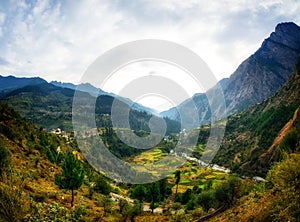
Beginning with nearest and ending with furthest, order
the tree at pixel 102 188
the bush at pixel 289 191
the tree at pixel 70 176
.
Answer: the bush at pixel 289 191, the tree at pixel 70 176, the tree at pixel 102 188

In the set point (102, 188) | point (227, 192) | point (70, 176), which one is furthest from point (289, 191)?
point (102, 188)

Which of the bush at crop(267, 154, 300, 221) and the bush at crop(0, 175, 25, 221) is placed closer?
the bush at crop(0, 175, 25, 221)

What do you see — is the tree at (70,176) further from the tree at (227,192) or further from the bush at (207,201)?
the tree at (227,192)

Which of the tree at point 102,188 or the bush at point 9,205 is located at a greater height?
the bush at point 9,205

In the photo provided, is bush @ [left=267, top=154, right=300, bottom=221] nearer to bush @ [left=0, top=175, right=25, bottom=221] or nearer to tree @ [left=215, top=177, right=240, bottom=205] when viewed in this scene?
bush @ [left=0, top=175, right=25, bottom=221]

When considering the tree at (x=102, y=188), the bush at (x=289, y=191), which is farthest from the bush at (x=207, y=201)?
the bush at (x=289, y=191)

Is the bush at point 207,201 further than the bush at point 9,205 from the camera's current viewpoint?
Yes

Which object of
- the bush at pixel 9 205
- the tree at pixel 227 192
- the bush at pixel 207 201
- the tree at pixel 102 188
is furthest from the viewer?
the tree at pixel 102 188

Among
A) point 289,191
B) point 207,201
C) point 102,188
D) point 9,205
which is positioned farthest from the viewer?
point 102,188

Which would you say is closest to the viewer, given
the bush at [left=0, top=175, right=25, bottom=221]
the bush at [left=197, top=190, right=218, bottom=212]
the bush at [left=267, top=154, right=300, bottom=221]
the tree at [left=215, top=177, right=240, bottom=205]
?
the bush at [left=0, top=175, right=25, bottom=221]

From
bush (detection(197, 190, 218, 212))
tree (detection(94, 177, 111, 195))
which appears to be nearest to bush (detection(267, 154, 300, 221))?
bush (detection(197, 190, 218, 212))

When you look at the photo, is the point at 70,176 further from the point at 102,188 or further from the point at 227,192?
the point at 227,192

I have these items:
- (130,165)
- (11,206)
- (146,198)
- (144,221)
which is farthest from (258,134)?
(11,206)

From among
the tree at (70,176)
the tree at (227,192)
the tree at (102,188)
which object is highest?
the tree at (70,176)
